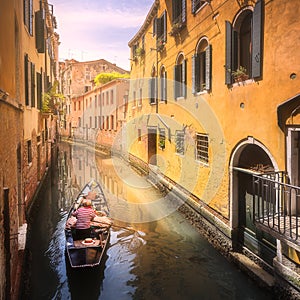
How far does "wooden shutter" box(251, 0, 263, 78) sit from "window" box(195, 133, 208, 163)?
3093 millimetres

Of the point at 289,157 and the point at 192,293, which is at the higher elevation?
the point at 289,157

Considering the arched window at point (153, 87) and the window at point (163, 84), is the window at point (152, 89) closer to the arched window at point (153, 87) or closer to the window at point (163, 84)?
the arched window at point (153, 87)

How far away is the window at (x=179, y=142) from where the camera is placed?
1153 centimetres

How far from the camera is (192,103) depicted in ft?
33.7

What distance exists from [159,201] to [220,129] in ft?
17.6

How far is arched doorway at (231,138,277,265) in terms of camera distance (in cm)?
649

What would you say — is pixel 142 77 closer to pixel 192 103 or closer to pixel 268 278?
pixel 192 103

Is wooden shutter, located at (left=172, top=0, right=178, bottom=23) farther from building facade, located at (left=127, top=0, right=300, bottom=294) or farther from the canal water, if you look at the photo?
the canal water

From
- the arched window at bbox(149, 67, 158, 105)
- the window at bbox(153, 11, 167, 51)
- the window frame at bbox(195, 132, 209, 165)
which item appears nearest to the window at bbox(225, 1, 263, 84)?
the window frame at bbox(195, 132, 209, 165)

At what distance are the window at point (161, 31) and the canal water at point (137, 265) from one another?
6955mm

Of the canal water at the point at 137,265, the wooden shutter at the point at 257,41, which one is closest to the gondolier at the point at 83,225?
the canal water at the point at 137,265

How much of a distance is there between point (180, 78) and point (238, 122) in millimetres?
5039

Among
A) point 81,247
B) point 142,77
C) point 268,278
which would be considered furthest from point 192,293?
point 142,77

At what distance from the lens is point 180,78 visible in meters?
11.8
